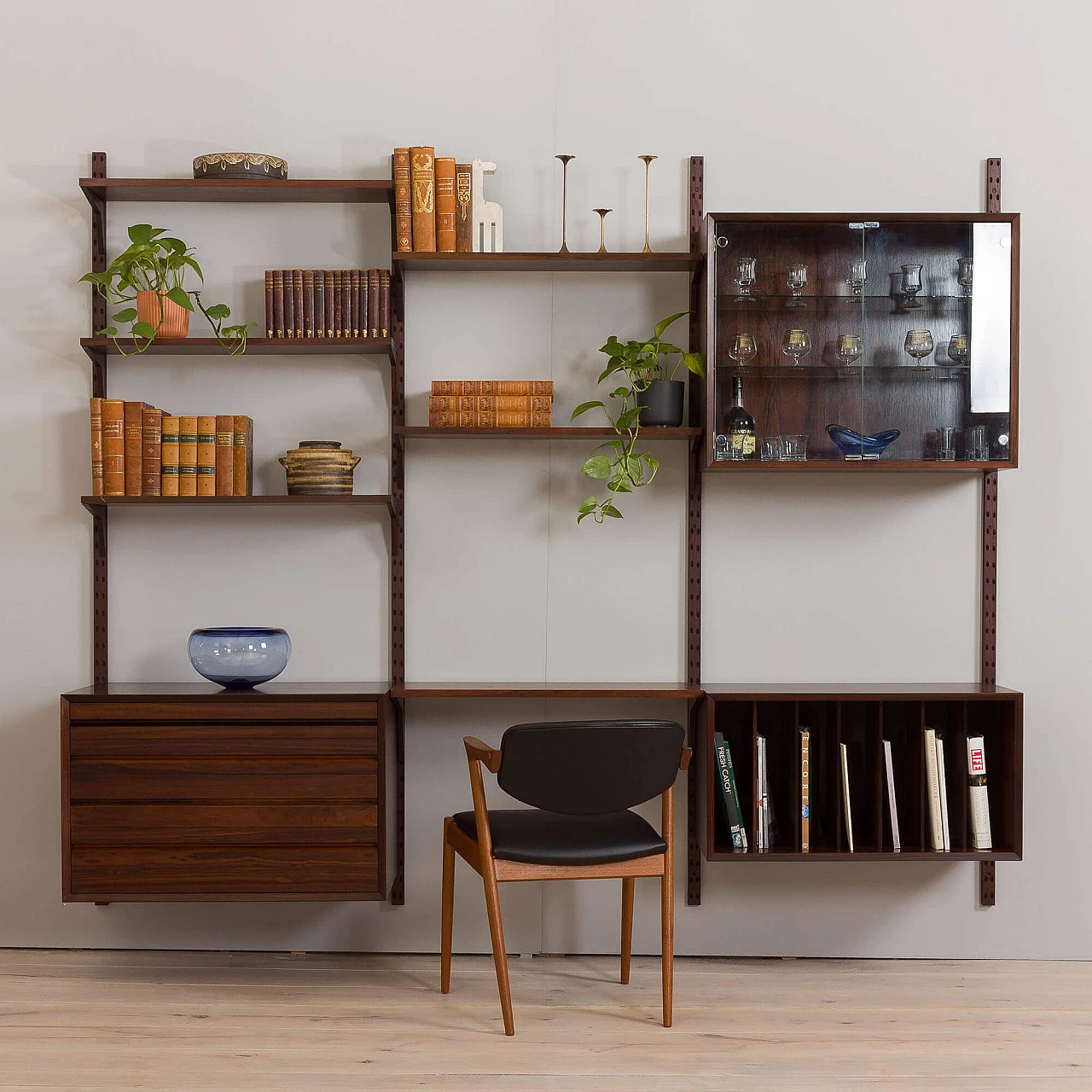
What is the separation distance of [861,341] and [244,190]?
183 centimetres

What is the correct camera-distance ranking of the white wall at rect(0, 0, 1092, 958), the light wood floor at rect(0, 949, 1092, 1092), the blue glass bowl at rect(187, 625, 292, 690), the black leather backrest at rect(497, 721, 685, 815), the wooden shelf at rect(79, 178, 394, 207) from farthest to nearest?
the white wall at rect(0, 0, 1092, 958) < the wooden shelf at rect(79, 178, 394, 207) < the blue glass bowl at rect(187, 625, 292, 690) < the black leather backrest at rect(497, 721, 685, 815) < the light wood floor at rect(0, 949, 1092, 1092)

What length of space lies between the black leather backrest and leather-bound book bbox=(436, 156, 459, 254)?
1.43m

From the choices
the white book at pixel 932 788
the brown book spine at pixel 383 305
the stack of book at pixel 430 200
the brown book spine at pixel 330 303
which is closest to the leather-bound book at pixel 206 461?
the brown book spine at pixel 330 303

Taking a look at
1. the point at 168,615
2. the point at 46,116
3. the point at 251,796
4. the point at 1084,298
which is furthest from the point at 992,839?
the point at 46,116

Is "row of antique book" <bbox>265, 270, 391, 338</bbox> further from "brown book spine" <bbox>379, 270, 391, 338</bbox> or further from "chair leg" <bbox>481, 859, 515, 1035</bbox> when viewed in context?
"chair leg" <bbox>481, 859, 515, 1035</bbox>

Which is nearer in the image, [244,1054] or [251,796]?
[244,1054]

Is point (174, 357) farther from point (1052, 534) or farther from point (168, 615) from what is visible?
point (1052, 534)

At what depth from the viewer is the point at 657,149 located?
11.2 ft

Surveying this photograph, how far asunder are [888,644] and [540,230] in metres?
1.65

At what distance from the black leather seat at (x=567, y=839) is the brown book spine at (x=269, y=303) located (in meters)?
1.46

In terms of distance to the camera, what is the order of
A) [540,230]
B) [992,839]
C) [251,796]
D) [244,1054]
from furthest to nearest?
[540,230], [992,839], [251,796], [244,1054]

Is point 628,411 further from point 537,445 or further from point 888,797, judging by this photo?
point 888,797

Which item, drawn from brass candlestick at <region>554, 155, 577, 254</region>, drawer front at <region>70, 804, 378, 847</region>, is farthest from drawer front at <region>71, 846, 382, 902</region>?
brass candlestick at <region>554, 155, 577, 254</region>

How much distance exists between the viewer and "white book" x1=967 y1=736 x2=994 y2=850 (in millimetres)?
3145
